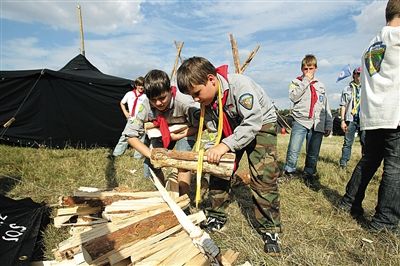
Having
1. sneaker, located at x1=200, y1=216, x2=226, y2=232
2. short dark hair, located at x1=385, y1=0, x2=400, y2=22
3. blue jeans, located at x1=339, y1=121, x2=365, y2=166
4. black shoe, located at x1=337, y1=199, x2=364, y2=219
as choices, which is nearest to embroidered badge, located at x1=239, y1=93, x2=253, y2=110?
sneaker, located at x1=200, y1=216, x2=226, y2=232

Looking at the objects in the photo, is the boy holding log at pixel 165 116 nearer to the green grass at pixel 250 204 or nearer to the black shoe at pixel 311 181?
the green grass at pixel 250 204

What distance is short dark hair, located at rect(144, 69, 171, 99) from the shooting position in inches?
116

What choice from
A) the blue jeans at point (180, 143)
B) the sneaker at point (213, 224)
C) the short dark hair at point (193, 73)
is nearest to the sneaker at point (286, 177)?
the blue jeans at point (180, 143)

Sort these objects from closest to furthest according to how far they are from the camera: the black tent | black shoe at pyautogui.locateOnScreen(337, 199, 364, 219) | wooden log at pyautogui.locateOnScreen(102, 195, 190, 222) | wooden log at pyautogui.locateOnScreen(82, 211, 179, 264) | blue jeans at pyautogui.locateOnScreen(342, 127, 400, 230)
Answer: wooden log at pyautogui.locateOnScreen(82, 211, 179, 264)
wooden log at pyautogui.locateOnScreen(102, 195, 190, 222)
blue jeans at pyautogui.locateOnScreen(342, 127, 400, 230)
black shoe at pyautogui.locateOnScreen(337, 199, 364, 219)
the black tent

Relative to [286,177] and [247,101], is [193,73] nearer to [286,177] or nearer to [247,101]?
[247,101]

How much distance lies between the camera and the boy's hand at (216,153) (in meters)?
2.44

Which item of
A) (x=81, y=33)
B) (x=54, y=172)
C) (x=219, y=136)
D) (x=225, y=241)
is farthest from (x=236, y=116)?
(x=81, y=33)

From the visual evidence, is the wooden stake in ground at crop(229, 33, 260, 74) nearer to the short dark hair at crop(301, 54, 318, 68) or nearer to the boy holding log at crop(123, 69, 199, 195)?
the short dark hair at crop(301, 54, 318, 68)

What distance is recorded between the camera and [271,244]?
2.69m

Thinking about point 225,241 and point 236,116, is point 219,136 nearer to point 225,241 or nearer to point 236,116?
point 236,116

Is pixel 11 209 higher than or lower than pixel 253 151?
lower

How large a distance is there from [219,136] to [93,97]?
664 cm

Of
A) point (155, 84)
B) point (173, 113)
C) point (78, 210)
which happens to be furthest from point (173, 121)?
point (78, 210)

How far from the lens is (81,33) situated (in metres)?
16.5
